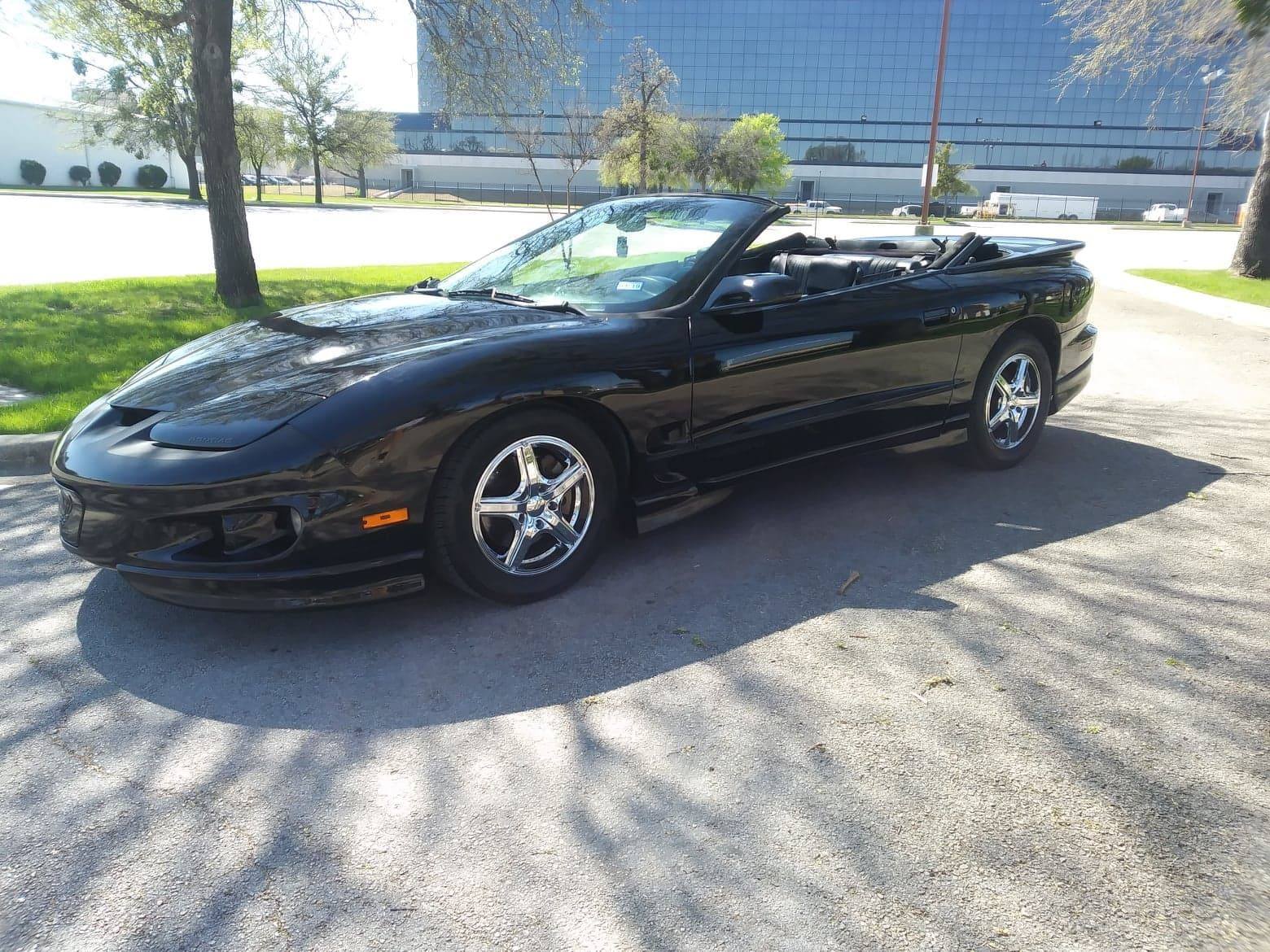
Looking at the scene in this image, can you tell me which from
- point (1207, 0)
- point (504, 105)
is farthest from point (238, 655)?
point (1207, 0)

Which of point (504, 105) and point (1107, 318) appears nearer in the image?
point (1107, 318)

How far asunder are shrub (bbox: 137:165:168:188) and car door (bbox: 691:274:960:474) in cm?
7728

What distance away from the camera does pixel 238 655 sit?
3.05 m

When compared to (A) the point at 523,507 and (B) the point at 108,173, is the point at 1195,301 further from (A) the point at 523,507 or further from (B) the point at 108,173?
(B) the point at 108,173

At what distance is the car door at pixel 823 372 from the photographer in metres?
3.73

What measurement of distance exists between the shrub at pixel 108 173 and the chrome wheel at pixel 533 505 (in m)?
78.5

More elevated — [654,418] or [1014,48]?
[1014,48]

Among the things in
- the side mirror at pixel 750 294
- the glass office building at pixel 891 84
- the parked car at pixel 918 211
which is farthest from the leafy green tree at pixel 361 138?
the side mirror at pixel 750 294

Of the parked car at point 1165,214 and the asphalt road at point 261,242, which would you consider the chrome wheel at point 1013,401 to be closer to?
the asphalt road at point 261,242

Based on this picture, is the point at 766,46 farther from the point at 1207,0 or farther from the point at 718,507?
the point at 718,507

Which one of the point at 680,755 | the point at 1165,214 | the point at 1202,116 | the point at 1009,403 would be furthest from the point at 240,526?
the point at 1165,214

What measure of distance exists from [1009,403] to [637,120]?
32650 mm

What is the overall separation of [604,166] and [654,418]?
39.8m

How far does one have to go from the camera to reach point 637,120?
34.9 m
